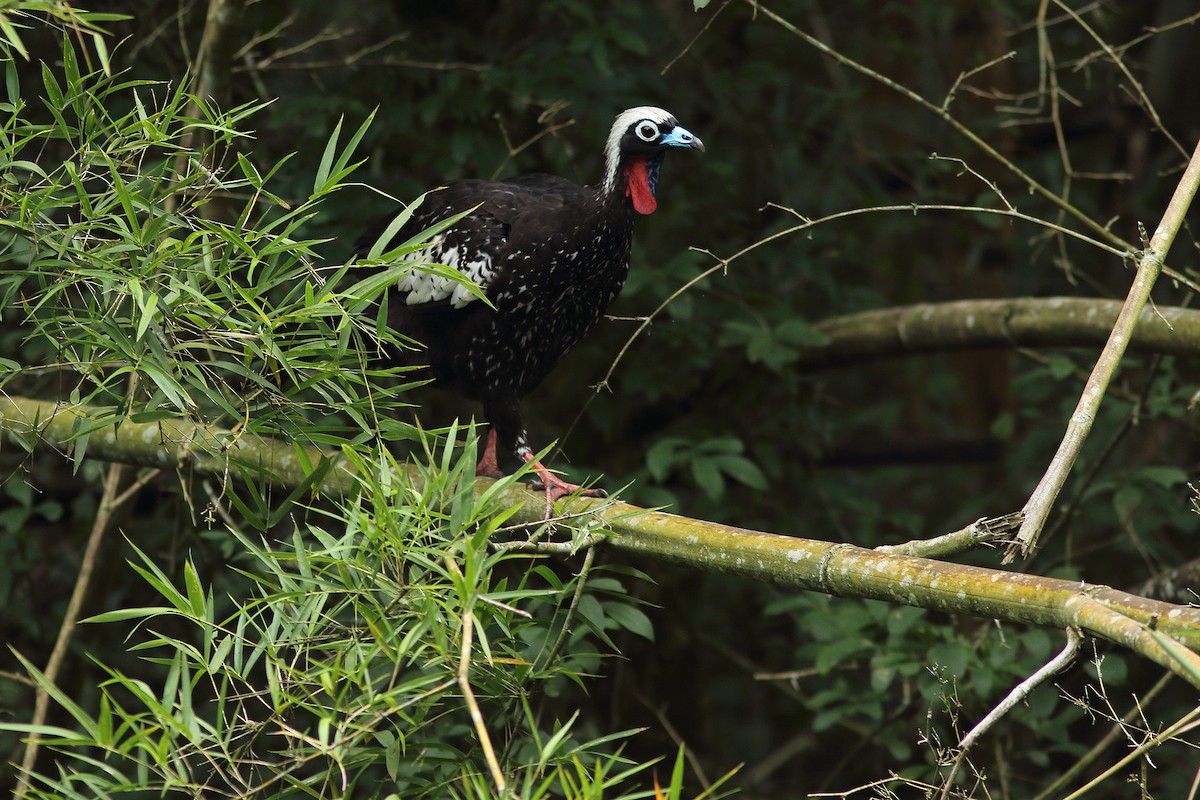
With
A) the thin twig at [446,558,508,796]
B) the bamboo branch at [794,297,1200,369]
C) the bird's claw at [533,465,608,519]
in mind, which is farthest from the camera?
the bamboo branch at [794,297,1200,369]

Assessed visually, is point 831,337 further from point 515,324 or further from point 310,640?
point 310,640

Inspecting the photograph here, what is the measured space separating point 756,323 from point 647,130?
2.67 ft

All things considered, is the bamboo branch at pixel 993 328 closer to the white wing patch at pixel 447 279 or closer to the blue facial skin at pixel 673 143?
the blue facial skin at pixel 673 143

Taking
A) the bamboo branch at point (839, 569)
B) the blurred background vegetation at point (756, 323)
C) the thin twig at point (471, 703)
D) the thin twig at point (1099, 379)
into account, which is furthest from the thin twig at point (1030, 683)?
the blurred background vegetation at point (756, 323)

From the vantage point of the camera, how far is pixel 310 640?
1.81 metres

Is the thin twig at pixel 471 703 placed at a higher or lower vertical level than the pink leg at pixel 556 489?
higher

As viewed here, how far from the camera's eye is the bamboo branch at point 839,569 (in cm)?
148

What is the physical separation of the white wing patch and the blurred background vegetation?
1.07 feet

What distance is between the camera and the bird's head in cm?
304

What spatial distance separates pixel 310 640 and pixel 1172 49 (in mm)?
4667

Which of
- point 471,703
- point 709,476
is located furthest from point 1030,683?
point 709,476

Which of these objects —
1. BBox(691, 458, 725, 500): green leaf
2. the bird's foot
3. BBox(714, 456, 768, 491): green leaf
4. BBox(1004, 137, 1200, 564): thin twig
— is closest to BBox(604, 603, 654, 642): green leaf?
the bird's foot

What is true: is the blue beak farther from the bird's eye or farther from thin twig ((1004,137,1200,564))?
thin twig ((1004,137,1200,564))

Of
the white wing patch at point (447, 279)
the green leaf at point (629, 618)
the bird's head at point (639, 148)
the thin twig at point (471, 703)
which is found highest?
the bird's head at point (639, 148)
